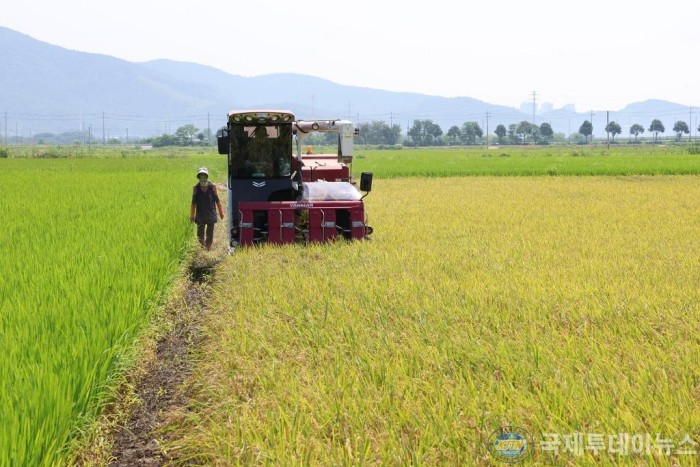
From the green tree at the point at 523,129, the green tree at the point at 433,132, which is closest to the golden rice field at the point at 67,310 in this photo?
the green tree at the point at 433,132

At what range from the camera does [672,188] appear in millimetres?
20969

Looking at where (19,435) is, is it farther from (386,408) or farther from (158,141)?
(158,141)

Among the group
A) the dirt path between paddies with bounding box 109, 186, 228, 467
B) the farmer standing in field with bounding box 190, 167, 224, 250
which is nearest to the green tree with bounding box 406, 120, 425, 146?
the farmer standing in field with bounding box 190, 167, 224, 250

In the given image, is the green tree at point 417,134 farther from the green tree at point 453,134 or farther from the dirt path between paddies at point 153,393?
the dirt path between paddies at point 153,393

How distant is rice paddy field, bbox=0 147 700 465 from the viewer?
319 centimetres

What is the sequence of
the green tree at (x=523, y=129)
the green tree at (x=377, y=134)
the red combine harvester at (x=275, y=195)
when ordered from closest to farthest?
the red combine harvester at (x=275, y=195)
the green tree at (x=377, y=134)
the green tree at (x=523, y=129)

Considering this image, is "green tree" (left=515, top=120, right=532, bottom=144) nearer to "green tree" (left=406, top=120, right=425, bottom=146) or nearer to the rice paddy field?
"green tree" (left=406, top=120, right=425, bottom=146)

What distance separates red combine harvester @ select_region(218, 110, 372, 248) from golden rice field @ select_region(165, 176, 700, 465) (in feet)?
2.46

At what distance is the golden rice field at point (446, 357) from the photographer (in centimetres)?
322

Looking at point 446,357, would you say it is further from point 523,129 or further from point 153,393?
point 523,129

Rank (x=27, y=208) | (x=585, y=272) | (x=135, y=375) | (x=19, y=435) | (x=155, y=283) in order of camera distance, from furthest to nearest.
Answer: (x=27, y=208), (x=585, y=272), (x=155, y=283), (x=135, y=375), (x=19, y=435)

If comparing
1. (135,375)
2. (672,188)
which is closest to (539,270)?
(135,375)

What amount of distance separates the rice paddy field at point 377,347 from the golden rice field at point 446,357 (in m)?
0.02

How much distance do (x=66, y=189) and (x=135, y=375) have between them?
46.5ft
